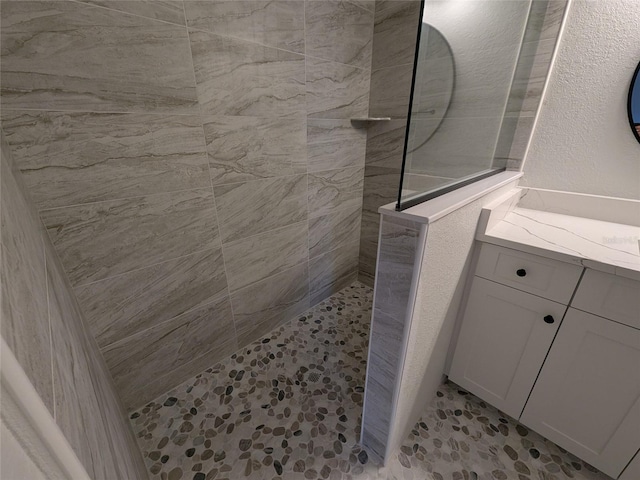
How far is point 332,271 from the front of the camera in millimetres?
2129

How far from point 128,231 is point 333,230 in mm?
1266

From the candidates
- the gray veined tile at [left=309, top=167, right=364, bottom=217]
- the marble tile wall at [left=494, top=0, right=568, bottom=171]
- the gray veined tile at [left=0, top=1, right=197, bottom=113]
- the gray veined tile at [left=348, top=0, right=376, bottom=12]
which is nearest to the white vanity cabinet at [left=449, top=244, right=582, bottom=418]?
the marble tile wall at [left=494, top=0, right=568, bottom=171]

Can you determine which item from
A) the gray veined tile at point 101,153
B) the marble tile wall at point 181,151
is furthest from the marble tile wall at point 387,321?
the gray veined tile at point 101,153

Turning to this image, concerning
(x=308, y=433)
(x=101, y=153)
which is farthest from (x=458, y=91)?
(x=308, y=433)

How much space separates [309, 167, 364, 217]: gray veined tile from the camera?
1750mm

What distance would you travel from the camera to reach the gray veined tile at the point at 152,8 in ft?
2.90

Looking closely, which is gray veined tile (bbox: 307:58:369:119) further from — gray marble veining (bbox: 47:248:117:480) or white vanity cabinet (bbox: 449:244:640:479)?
gray marble veining (bbox: 47:248:117:480)

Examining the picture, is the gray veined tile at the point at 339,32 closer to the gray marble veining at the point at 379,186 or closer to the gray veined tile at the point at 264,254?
the gray marble veining at the point at 379,186

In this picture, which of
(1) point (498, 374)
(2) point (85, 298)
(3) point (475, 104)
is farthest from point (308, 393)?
(3) point (475, 104)

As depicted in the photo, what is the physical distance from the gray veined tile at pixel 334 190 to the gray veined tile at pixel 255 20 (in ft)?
2.31

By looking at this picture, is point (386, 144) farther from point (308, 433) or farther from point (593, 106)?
point (308, 433)

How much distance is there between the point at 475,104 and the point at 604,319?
94cm

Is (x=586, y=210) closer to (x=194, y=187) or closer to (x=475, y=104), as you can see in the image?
(x=475, y=104)

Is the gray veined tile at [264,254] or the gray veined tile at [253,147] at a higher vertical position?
the gray veined tile at [253,147]
